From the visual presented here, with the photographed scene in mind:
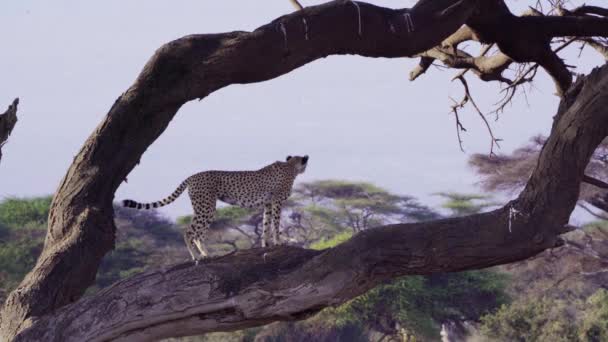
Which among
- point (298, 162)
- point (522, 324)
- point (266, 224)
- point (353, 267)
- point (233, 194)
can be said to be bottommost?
point (522, 324)

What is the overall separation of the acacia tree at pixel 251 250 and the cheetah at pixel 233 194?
0.80 meters

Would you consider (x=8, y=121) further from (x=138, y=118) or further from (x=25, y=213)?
(x=25, y=213)

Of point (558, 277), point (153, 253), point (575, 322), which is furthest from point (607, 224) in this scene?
point (153, 253)

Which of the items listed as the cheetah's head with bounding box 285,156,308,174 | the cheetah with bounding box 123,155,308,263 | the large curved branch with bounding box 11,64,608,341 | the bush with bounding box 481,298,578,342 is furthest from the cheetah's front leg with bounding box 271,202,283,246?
the bush with bounding box 481,298,578,342

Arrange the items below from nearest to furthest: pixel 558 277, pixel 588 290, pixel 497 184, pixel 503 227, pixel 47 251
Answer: pixel 503 227
pixel 47 251
pixel 497 184
pixel 558 277
pixel 588 290

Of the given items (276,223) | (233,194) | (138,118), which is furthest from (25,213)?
(138,118)

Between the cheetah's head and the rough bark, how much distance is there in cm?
232

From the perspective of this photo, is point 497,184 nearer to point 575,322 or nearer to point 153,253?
point 575,322

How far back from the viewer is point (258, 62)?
6547 millimetres

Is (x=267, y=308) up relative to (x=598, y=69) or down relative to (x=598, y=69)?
down

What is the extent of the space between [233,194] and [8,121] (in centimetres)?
169

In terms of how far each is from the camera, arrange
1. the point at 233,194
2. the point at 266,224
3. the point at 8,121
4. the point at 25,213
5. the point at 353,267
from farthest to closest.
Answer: the point at 25,213 → the point at 266,224 → the point at 233,194 → the point at 8,121 → the point at 353,267

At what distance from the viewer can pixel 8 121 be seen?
21.3 feet

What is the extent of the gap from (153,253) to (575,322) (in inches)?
352
